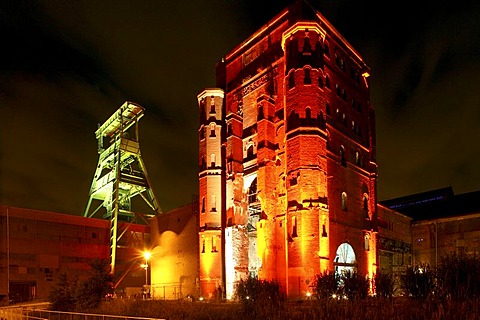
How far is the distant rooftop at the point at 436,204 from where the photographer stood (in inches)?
2175

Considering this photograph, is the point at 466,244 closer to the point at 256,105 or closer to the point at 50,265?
the point at 256,105

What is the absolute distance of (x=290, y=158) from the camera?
36.5 meters

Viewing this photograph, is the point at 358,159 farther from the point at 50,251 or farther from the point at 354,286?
the point at 50,251

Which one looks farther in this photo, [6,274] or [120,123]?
[120,123]

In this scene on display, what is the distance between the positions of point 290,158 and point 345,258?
984 centimetres

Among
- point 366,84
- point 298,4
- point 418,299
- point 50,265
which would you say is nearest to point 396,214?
point 366,84

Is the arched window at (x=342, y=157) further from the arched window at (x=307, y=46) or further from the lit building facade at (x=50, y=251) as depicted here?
the lit building facade at (x=50, y=251)

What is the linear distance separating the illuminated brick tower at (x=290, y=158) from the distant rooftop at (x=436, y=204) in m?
17.0

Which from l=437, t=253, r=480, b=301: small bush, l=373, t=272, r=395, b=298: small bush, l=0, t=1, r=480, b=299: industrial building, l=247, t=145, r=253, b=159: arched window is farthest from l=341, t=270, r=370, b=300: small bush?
l=247, t=145, r=253, b=159: arched window

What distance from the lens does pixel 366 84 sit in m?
46.9

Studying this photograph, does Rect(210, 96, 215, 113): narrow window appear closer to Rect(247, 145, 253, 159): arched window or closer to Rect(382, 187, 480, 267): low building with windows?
Rect(247, 145, 253, 159): arched window

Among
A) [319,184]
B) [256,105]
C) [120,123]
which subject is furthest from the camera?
[120,123]

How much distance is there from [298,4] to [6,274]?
137 feet

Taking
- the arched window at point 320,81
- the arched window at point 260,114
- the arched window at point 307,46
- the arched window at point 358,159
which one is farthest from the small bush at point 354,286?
the arched window at point 307,46
